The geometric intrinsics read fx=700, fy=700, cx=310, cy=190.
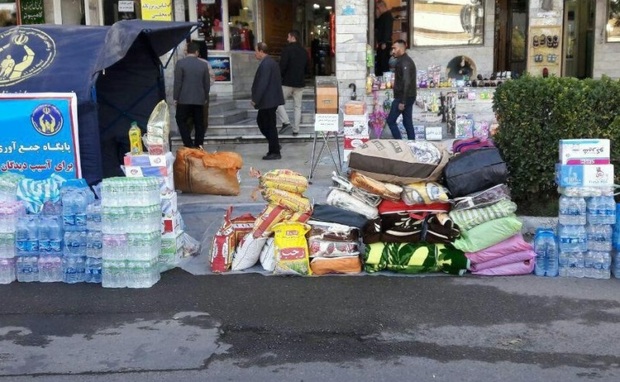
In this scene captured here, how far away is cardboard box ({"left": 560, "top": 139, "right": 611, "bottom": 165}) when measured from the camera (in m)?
6.51

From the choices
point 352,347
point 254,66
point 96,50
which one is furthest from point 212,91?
point 352,347

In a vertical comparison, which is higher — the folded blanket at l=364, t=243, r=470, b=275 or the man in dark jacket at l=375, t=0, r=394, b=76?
the man in dark jacket at l=375, t=0, r=394, b=76

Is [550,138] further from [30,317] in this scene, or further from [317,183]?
[30,317]

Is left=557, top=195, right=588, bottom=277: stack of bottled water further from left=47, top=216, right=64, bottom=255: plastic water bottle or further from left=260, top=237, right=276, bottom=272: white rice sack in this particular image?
left=47, top=216, right=64, bottom=255: plastic water bottle

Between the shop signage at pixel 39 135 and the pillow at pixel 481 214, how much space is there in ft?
13.2

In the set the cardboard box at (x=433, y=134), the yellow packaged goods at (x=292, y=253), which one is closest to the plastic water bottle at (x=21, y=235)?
the yellow packaged goods at (x=292, y=253)

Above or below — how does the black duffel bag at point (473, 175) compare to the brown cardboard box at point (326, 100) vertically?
below

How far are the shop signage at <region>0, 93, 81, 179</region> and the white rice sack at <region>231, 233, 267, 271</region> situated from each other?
2.05m

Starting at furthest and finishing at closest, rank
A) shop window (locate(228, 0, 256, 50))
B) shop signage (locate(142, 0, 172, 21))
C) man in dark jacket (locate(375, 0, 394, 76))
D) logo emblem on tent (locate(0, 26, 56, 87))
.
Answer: shop window (locate(228, 0, 256, 50))
man in dark jacket (locate(375, 0, 394, 76))
shop signage (locate(142, 0, 172, 21))
logo emblem on tent (locate(0, 26, 56, 87))

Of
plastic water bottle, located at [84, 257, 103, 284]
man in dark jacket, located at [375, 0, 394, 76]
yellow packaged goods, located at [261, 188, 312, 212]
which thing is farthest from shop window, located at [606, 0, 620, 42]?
plastic water bottle, located at [84, 257, 103, 284]

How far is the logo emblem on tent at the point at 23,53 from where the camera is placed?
7.87m

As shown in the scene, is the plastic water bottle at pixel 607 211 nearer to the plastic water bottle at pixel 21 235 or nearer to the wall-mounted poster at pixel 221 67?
the plastic water bottle at pixel 21 235

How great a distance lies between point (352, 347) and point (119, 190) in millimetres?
2626

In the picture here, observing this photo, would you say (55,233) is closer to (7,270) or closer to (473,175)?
(7,270)
